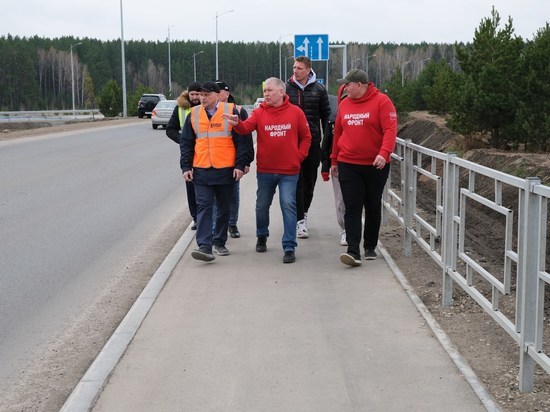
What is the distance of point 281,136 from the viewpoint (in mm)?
8727

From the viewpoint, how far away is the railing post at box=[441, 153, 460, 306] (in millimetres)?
6586

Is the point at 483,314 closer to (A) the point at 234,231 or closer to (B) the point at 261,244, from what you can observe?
(B) the point at 261,244

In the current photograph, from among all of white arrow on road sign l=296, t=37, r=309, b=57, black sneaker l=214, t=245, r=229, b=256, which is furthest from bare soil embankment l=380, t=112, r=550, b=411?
white arrow on road sign l=296, t=37, r=309, b=57

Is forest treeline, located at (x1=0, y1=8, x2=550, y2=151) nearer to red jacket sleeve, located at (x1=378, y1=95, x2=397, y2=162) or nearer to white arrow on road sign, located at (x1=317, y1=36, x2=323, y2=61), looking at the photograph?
white arrow on road sign, located at (x1=317, y1=36, x2=323, y2=61)

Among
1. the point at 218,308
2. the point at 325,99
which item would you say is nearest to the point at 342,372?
the point at 218,308

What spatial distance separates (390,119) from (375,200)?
830mm

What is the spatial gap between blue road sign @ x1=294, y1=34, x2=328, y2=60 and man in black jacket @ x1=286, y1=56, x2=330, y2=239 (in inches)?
814

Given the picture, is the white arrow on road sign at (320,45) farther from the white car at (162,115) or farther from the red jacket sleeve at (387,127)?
the red jacket sleeve at (387,127)

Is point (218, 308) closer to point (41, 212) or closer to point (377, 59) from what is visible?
point (41, 212)

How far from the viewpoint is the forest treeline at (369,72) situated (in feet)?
56.5

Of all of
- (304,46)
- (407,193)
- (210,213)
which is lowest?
(210,213)

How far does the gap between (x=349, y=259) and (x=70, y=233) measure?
4179 mm

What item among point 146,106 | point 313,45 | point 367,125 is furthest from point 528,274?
point 146,106

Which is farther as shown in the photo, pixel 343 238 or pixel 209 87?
pixel 343 238
